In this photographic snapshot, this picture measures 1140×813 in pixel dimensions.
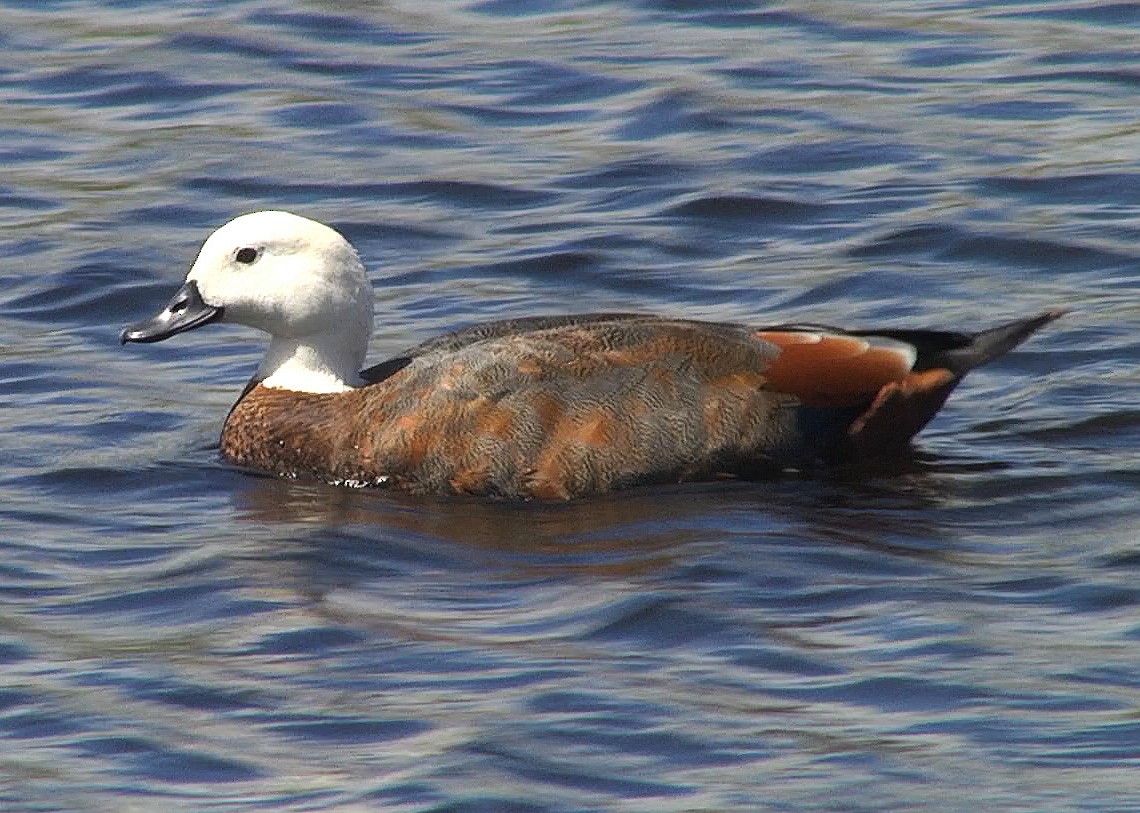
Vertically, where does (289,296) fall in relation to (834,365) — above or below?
above

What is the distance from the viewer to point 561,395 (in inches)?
353

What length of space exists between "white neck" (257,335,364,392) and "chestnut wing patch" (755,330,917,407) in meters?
1.55

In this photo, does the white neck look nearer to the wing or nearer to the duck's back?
the duck's back

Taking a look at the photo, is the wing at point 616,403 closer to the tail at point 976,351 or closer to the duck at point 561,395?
the duck at point 561,395

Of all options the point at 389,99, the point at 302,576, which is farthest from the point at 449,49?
the point at 302,576

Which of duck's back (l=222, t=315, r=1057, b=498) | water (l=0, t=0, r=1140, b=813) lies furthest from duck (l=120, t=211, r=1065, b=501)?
water (l=0, t=0, r=1140, b=813)

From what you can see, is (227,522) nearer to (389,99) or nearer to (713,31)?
(389,99)

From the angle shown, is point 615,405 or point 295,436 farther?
point 295,436

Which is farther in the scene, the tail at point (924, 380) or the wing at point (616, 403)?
the tail at point (924, 380)

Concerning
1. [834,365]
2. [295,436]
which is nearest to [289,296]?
[295,436]

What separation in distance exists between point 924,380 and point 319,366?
2.20 metres

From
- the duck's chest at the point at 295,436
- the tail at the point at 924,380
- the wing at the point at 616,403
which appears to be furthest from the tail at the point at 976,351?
the duck's chest at the point at 295,436

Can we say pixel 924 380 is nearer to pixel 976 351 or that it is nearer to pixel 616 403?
pixel 976 351

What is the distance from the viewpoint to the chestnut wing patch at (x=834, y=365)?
9148 mm
